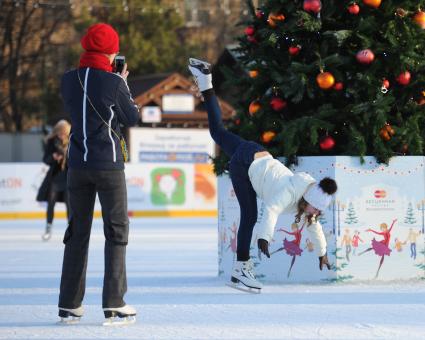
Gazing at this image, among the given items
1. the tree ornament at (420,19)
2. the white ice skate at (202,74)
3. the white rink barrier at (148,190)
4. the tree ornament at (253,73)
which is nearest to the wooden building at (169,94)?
the white rink barrier at (148,190)

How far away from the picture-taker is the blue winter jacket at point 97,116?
18.1 feet

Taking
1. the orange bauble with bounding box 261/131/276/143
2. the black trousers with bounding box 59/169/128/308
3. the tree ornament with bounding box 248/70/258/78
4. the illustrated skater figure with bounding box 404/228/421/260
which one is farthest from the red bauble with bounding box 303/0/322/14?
the black trousers with bounding box 59/169/128/308

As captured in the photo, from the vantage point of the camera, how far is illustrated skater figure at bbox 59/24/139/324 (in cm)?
554

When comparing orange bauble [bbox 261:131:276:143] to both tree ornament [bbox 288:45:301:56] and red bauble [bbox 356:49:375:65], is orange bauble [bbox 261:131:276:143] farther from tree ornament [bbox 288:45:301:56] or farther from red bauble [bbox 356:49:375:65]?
red bauble [bbox 356:49:375:65]

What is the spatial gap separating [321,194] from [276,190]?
294 mm

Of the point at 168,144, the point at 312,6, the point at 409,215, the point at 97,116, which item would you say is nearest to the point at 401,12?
the point at 312,6

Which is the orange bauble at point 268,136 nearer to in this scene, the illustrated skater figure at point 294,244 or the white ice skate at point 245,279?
the illustrated skater figure at point 294,244

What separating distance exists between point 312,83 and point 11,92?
3144 centimetres

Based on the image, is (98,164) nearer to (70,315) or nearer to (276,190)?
(70,315)

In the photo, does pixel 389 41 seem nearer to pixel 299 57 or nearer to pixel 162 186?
pixel 299 57

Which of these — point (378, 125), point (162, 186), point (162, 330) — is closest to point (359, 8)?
point (378, 125)

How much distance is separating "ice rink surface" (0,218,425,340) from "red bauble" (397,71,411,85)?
146cm

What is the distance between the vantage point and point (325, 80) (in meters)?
7.67

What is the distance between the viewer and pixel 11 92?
38.2 metres
